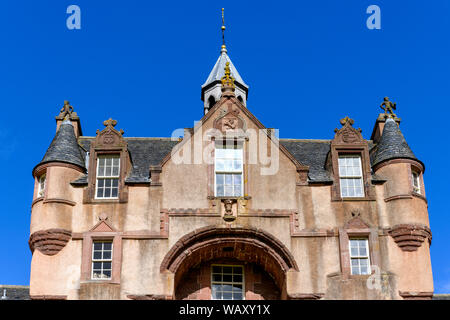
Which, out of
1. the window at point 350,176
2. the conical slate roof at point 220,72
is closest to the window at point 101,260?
the window at point 350,176

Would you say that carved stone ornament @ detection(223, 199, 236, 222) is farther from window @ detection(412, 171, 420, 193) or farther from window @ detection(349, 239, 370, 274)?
window @ detection(412, 171, 420, 193)

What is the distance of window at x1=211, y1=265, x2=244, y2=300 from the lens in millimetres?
36156

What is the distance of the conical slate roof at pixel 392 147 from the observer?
121ft

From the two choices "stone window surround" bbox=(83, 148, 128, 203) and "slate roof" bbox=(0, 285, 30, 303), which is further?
"slate roof" bbox=(0, 285, 30, 303)

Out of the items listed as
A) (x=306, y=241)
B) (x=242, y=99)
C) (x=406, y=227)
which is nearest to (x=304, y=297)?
(x=306, y=241)

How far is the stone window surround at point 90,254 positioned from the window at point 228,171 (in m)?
4.73

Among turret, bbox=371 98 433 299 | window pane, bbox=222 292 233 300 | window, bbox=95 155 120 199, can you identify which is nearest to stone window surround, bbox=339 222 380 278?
turret, bbox=371 98 433 299

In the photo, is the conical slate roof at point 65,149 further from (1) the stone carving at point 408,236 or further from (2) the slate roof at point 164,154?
(1) the stone carving at point 408,236

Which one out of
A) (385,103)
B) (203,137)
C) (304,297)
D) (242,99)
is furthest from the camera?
(242,99)

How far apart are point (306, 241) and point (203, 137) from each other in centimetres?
643

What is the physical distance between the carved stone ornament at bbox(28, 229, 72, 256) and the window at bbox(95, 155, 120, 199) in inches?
94.0

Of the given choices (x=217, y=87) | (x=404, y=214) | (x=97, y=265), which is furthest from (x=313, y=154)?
(x=97, y=265)
